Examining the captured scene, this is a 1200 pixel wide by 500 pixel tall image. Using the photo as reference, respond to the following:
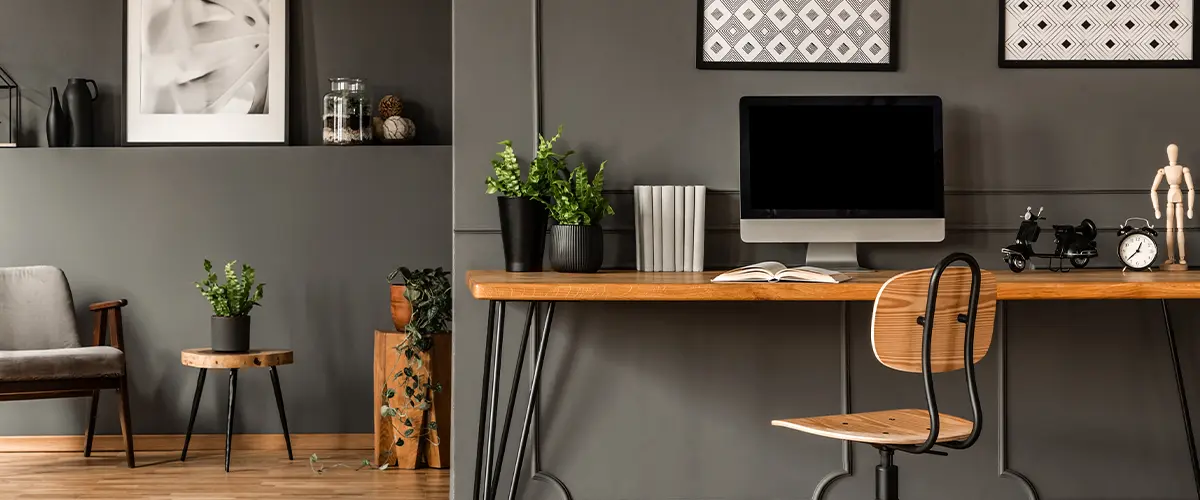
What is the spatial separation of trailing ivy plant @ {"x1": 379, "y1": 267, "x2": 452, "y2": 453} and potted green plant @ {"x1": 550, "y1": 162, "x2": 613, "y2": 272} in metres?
1.23

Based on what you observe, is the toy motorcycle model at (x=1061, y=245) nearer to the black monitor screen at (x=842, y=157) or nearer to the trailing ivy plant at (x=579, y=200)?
the black monitor screen at (x=842, y=157)

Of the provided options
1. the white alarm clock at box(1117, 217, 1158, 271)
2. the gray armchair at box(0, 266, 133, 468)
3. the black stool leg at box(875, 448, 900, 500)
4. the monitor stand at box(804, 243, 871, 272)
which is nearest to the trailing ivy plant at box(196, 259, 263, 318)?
the gray armchair at box(0, 266, 133, 468)

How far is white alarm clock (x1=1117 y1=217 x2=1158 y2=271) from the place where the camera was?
9.80 ft

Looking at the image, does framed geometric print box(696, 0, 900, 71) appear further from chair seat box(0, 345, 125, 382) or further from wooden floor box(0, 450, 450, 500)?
chair seat box(0, 345, 125, 382)

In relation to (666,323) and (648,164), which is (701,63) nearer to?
(648,164)

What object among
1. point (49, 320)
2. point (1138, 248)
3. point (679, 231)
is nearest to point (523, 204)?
point (679, 231)

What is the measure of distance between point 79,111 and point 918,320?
12.5 feet

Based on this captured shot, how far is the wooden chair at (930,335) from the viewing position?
7.11ft

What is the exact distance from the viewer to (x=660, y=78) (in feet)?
10.3

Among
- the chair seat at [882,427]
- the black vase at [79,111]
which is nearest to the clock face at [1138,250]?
the chair seat at [882,427]

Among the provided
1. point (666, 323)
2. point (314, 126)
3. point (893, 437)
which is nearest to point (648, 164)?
point (666, 323)

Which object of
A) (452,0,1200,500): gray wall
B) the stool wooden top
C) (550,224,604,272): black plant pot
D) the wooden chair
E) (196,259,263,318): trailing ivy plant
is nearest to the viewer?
the wooden chair

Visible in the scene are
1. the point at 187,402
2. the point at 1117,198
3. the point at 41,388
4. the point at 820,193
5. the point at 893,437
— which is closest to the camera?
the point at 893,437

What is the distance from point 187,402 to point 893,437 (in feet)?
10.9
